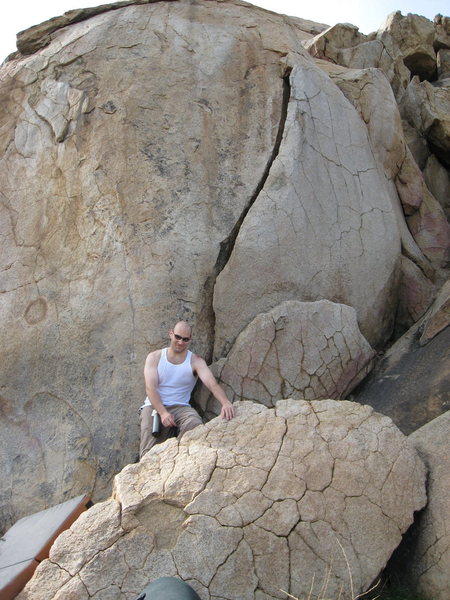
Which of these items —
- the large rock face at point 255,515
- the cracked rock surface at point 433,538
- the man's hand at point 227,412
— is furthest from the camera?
the man's hand at point 227,412

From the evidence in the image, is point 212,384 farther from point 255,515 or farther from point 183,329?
point 255,515

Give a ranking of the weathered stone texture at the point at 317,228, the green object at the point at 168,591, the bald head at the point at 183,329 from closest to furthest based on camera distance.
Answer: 1. the green object at the point at 168,591
2. the bald head at the point at 183,329
3. the weathered stone texture at the point at 317,228

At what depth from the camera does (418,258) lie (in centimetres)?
551

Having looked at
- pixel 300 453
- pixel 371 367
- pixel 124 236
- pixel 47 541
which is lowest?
pixel 371 367

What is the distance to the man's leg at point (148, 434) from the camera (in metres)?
3.94

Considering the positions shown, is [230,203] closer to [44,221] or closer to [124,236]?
[124,236]

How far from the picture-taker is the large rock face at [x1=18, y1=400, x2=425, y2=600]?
291 centimetres

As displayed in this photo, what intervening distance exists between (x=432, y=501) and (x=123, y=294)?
2.26m

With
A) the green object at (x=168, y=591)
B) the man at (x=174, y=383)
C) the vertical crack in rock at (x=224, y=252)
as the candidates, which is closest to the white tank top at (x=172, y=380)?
the man at (x=174, y=383)

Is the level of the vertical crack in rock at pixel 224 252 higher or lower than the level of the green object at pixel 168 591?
higher

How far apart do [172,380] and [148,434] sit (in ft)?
1.15

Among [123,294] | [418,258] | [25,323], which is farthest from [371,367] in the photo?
[25,323]

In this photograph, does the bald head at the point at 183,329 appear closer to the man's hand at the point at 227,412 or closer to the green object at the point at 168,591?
the man's hand at the point at 227,412

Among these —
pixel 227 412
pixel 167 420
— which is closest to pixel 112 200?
pixel 167 420
